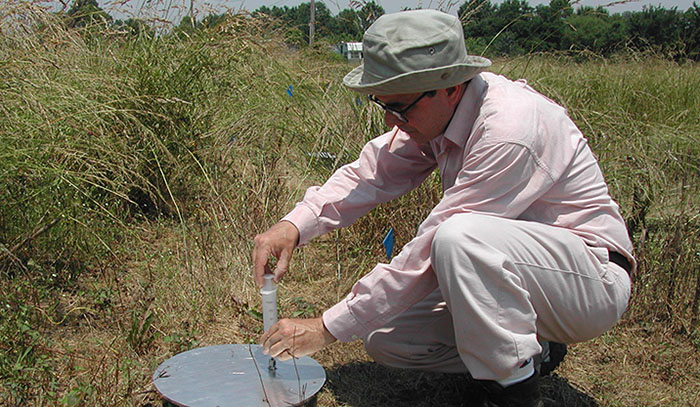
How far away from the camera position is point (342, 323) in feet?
6.17

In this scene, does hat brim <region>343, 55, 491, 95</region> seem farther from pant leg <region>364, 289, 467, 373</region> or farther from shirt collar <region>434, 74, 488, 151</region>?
pant leg <region>364, 289, 467, 373</region>

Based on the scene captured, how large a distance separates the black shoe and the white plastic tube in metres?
0.64

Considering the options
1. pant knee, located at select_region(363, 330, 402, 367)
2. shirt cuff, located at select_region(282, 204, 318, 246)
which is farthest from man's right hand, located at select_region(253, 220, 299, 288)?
pant knee, located at select_region(363, 330, 402, 367)

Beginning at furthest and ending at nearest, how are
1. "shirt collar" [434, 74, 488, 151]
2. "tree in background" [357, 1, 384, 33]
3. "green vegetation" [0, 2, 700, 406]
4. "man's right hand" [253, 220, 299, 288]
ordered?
1. "tree in background" [357, 1, 384, 33]
2. "green vegetation" [0, 2, 700, 406]
3. "man's right hand" [253, 220, 299, 288]
4. "shirt collar" [434, 74, 488, 151]

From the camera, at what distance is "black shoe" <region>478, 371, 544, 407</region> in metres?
1.81

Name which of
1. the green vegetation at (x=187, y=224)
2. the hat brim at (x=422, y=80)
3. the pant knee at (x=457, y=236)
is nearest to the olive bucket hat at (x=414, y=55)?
the hat brim at (x=422, y=80)

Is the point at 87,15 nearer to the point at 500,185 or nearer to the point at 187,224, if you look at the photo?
the point at 187,224

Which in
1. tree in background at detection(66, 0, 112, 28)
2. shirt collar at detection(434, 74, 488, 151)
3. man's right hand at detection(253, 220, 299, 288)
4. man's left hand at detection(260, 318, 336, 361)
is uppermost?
tree in background at detection(66, 0, 112, 28)

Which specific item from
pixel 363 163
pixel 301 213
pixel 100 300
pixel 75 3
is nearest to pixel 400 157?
pixel 363 163

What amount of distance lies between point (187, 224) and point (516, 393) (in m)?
2.37

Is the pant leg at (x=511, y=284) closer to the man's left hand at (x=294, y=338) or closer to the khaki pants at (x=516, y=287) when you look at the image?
the khaki pants at (x=516, y=287)

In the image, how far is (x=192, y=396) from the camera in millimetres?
1941

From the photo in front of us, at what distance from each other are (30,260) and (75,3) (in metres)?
2.27

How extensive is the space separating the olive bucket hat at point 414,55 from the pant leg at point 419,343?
771 millimetres
